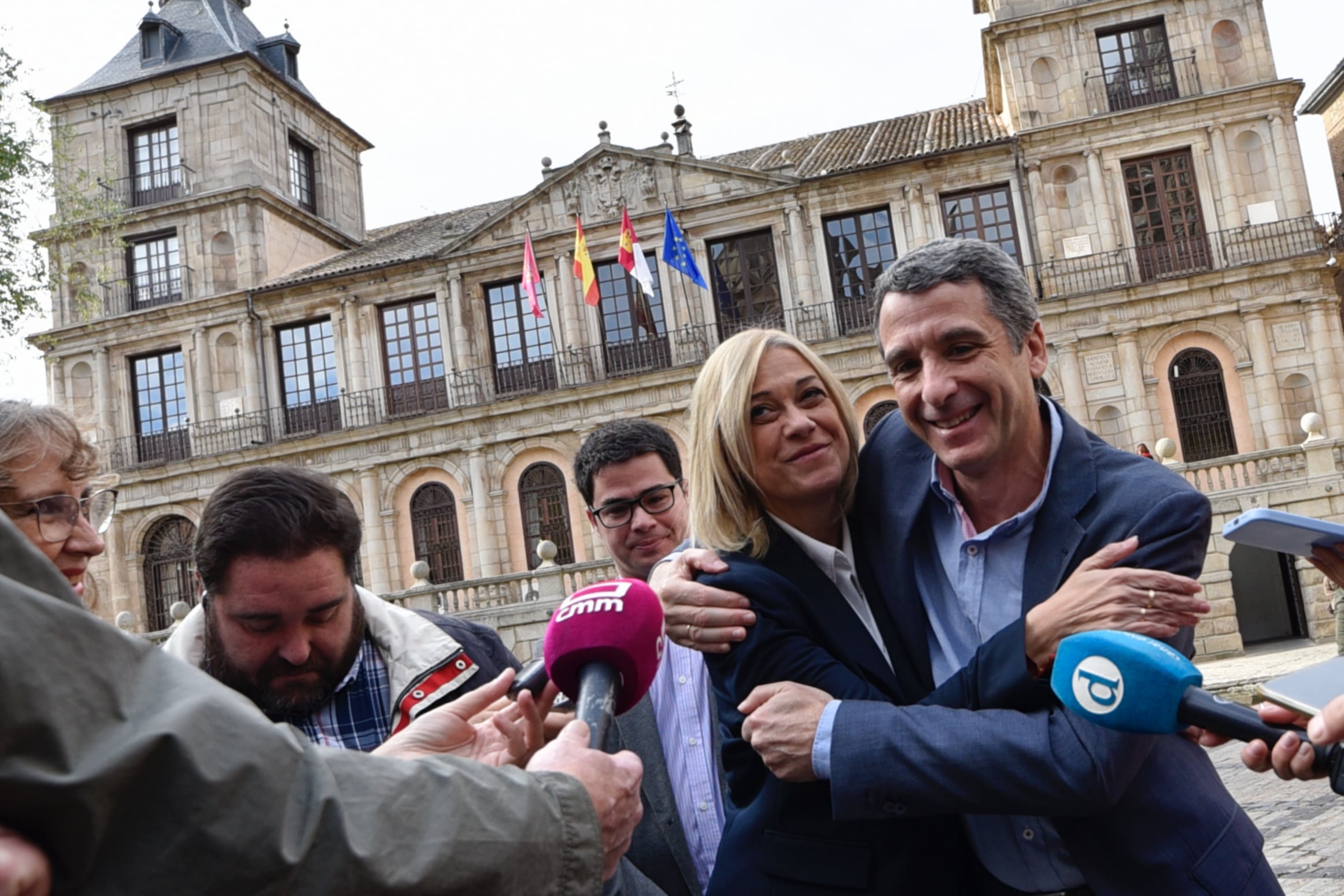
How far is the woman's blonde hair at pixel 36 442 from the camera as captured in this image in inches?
110

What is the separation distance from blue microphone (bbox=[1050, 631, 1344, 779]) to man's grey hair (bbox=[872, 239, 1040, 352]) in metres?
0.94

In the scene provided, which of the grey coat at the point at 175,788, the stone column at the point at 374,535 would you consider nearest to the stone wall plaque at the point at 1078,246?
the stone column at the point at 374,535

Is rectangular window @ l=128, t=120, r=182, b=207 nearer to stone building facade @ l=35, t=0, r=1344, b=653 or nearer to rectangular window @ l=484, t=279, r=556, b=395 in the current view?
stone building facade @ l=35, t=0, r=1344, b=653

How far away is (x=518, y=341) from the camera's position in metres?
27.2

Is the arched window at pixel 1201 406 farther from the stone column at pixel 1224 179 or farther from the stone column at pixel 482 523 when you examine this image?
the stone column at pixel 482 523

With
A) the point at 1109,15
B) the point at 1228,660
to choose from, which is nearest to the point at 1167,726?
the point at 1228,660

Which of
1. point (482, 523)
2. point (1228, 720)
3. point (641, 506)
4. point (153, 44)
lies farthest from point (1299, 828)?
point (153, 44)

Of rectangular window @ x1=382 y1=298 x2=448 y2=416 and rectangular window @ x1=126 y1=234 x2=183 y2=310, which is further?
rectangular window @ x1=126 y1=234 x2=183 y2=310

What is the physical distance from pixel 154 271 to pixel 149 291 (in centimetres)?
57

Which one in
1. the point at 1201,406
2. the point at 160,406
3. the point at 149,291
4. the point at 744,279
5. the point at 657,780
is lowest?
the point at 657,780

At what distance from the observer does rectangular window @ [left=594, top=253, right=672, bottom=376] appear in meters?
26.2

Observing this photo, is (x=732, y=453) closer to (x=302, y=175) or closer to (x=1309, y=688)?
(x=1309, y=688)

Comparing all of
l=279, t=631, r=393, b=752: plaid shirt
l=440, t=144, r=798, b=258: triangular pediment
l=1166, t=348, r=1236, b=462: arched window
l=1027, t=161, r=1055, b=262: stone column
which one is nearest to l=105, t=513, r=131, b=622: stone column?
l=440, t=144, r=798, b=258: triangular pediment

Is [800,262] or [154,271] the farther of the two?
[154,271]
